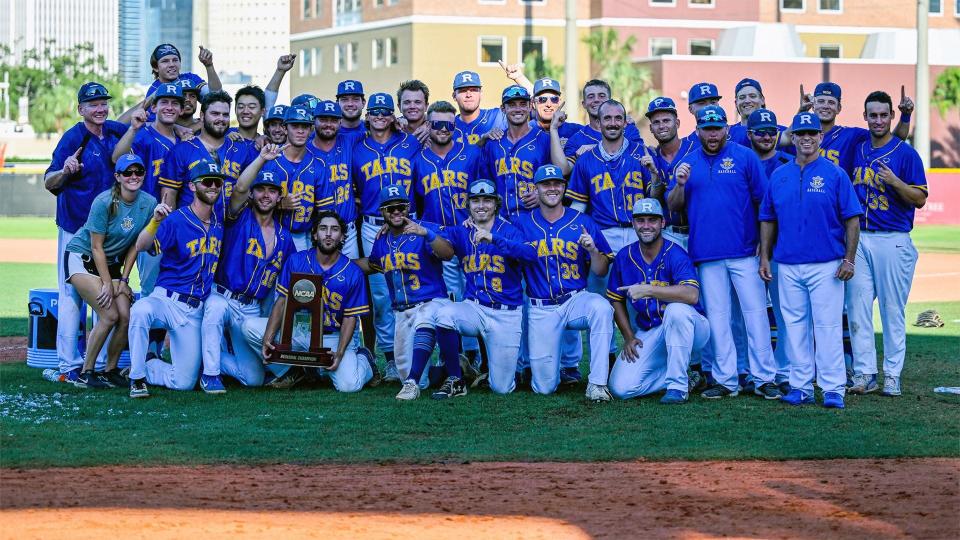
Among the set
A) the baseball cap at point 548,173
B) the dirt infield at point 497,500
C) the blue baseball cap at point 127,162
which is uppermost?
the blue baseball cap at point 127,162

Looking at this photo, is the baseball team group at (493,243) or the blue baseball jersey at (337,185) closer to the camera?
the baseball team group at (493,243)

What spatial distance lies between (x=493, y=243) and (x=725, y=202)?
65.5 inches

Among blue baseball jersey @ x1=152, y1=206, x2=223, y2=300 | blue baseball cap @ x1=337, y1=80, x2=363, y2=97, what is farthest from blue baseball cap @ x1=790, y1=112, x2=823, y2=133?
blue baseball jersey @ x1=152, y1=206, x2=223, y2=300

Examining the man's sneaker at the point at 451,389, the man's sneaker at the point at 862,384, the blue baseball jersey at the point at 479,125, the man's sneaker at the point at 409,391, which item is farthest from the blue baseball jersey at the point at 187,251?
the man's sneaker at the point at 862,384

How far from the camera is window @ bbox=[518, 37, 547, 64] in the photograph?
191ft

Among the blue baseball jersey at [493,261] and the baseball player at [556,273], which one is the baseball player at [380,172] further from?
the baseball player at [556,273]

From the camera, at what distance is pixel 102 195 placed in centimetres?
912

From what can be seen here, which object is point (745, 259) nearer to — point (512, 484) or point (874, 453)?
point (874, 453)

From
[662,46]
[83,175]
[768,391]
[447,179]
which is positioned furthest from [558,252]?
[662,46]

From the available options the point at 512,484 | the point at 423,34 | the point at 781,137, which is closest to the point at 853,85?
the point at 423,34

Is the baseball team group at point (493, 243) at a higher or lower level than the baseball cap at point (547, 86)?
lower

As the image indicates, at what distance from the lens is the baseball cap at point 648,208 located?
883cm

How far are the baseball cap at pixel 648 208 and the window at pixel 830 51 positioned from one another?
184 ft

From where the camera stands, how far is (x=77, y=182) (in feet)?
31.6
